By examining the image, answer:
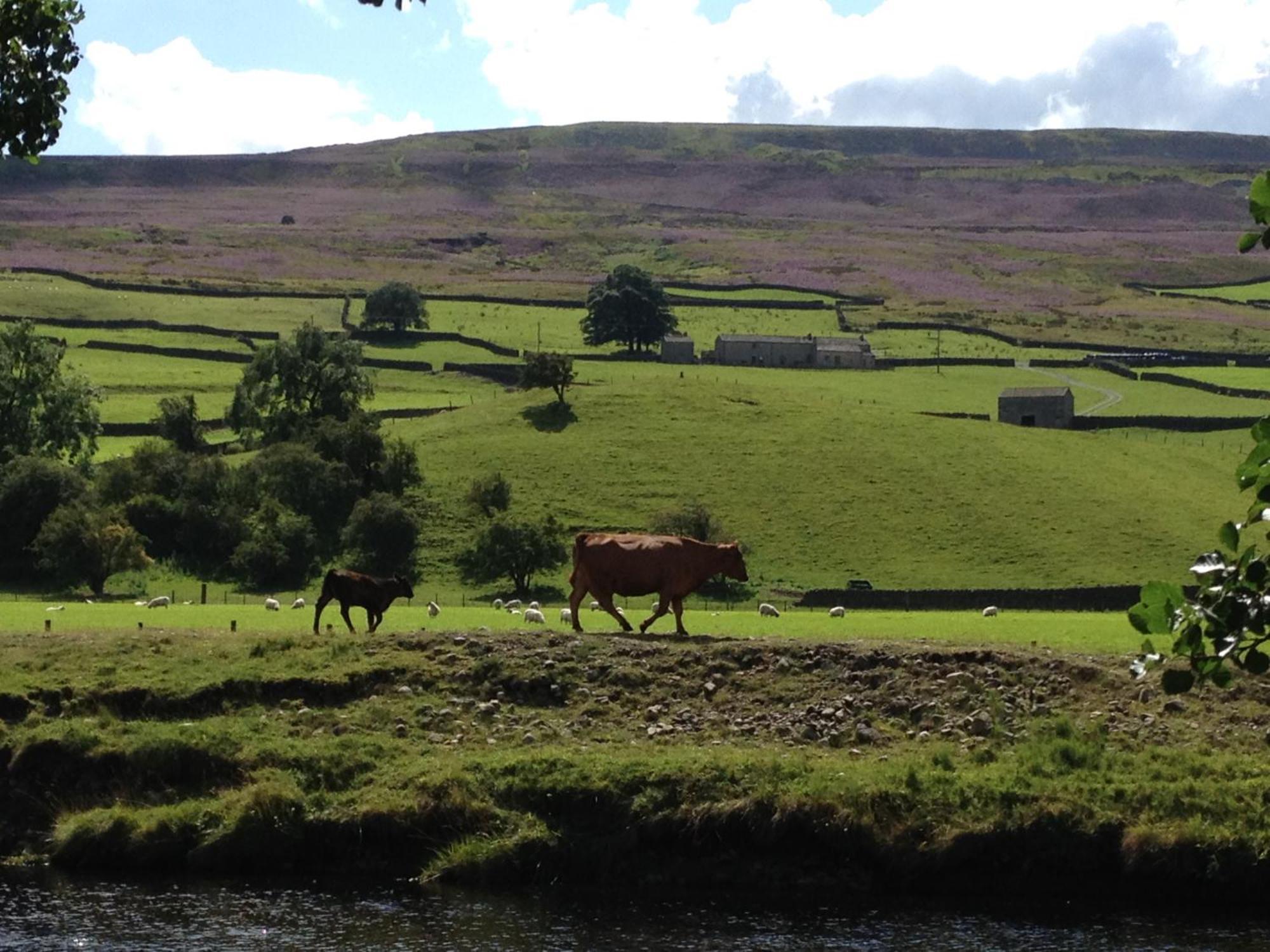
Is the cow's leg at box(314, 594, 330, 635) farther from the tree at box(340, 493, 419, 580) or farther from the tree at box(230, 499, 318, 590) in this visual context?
the tree at box(340, 493, 419, 580)

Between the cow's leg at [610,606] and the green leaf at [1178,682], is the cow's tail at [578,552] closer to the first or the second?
the cow's leg at [610,606]

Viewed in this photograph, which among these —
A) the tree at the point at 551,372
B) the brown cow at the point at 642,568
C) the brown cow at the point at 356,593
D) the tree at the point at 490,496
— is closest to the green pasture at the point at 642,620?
the brown cow at the point at 356,593

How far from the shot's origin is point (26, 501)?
75250 mm

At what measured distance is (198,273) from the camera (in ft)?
623

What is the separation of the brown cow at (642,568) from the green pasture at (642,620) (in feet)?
2.81

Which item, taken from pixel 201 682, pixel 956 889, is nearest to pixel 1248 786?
pixel 956 889

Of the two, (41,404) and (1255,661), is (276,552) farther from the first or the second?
(1255,661)

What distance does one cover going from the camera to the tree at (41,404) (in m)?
87.1

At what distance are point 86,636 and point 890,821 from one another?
57.9ft

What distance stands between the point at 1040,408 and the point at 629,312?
44928 millimetres

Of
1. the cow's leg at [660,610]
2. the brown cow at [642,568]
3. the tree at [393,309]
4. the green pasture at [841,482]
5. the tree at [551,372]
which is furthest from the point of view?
the tree at [393,309]

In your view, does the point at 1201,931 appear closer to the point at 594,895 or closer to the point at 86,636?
the point at 594,895

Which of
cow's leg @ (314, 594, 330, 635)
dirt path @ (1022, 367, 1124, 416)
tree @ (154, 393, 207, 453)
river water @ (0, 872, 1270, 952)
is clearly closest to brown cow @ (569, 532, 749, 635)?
cow's leg @ (314, 594, 330, 635)

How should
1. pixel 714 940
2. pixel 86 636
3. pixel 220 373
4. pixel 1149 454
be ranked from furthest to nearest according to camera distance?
1. pixel 220 373
2. pixel 1149 454
3. pixel 86 636
4. pixel 714 940
